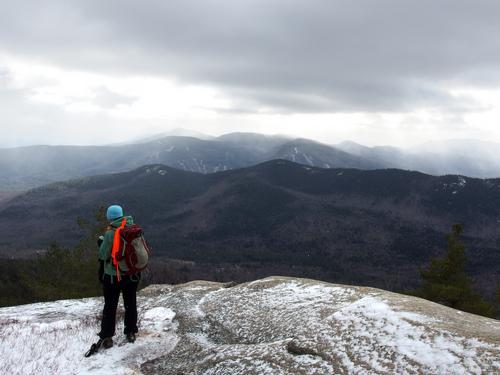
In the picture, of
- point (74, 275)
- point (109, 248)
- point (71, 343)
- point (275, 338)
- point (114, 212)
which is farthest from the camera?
point (74, 275)

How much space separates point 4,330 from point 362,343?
14186 mm

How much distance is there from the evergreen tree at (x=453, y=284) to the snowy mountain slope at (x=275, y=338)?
29.5 meters

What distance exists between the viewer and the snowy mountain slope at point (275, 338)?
10883mm

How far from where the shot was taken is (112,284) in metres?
13.5

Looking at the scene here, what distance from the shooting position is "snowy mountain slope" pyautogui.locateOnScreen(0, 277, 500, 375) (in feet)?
35.7

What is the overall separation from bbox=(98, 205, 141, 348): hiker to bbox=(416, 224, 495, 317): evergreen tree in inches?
1483

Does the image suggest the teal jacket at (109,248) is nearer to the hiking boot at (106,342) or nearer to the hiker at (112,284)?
the hiker at (112,284)

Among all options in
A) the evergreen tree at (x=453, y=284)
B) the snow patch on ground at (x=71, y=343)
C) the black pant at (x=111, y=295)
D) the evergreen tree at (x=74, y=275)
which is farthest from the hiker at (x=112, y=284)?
the evergreen tree at (x=453, y=284)

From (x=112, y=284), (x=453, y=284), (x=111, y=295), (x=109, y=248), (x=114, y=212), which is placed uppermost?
(x=114, y=212)

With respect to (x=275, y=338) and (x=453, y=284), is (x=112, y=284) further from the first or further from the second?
(x=453, y=284)

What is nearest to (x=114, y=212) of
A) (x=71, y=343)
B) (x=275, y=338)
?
(x=71, y=343)

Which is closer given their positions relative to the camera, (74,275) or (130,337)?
(130,337)

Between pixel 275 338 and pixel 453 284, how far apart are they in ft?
125

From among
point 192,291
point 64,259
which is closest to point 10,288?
point 64,259
